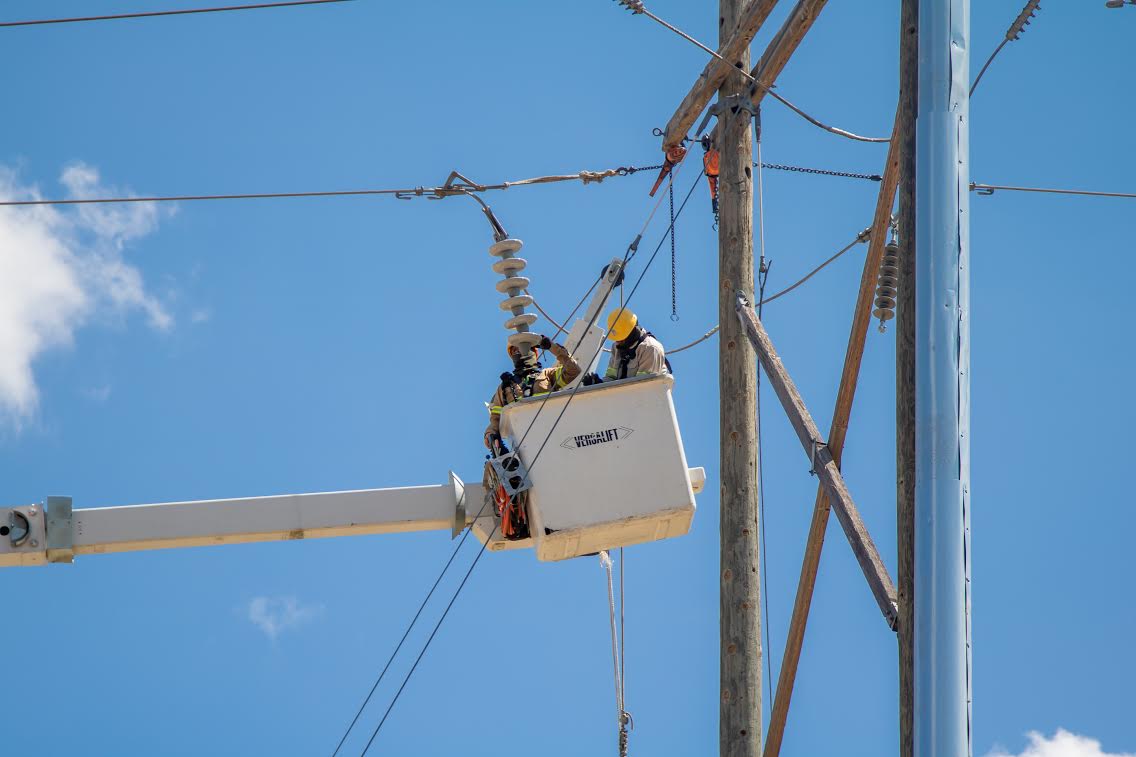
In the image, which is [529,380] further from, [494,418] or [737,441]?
[737,441]

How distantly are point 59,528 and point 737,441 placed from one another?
4051 mm

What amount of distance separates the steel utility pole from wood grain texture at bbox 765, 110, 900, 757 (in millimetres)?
1779

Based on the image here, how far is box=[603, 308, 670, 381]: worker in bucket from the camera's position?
11492 mm

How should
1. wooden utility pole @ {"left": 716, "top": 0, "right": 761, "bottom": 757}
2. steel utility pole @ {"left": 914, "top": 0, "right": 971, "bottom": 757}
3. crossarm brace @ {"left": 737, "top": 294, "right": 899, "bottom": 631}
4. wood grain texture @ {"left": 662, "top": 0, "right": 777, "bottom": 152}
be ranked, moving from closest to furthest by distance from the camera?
steel utility pole @ {"left": 914, "top": 0, "right": 971, "bottom": 757} < crossarm brace @ {"left": 737, "top": 294, "right": 899, "bottom": 631} < wooden utility pole @ {"left": 716, "top": 0, "right": 761, "bottom": 757} < wood grain texture @ {"left": 662, "top": 0, "right": 777, "bottom": 152}

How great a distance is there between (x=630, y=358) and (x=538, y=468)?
859 mm

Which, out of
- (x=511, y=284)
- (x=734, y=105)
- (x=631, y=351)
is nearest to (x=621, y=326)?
(x=631, y=351)

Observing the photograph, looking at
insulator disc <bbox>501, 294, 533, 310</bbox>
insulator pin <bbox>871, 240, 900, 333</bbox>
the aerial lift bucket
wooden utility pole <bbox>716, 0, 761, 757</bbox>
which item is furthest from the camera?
insulator pin <bbox>871, 240, 900, 333</bbox>

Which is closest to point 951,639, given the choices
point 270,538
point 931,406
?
point 931,406

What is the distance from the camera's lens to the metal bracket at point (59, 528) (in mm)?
11719

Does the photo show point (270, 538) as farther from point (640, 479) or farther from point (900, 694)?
point (900, 694)

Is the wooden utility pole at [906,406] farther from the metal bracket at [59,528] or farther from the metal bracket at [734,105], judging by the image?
the metal bracket at [59,528]

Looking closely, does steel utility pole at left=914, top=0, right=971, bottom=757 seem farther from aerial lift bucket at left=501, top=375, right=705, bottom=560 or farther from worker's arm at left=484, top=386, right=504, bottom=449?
worker's arm at left=484, top=386, right=504, bottom=449

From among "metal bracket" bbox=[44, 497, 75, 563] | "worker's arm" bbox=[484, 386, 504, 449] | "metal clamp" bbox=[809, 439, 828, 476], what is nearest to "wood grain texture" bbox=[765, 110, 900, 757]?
"metal clamp" bbox=[809, 439, 828, 476]

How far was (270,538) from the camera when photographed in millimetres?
12141
